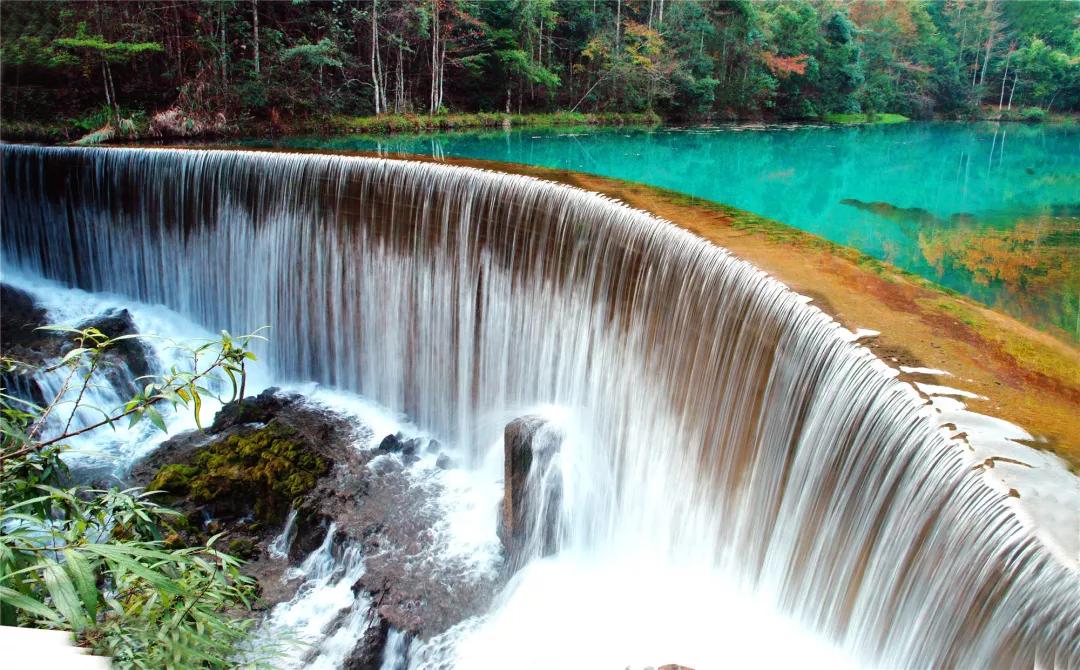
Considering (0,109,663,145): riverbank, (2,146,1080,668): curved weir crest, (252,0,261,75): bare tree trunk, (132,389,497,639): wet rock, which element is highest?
(252,0,261,75): bare tree trunk

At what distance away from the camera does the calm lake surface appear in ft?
29.2

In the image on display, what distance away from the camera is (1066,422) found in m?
3.57

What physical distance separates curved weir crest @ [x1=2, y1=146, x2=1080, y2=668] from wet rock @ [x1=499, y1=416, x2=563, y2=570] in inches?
7.4

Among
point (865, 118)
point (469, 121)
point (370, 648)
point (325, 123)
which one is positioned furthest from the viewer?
point (865, 118)

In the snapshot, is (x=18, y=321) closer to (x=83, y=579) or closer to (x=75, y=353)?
(x=75, y=353)

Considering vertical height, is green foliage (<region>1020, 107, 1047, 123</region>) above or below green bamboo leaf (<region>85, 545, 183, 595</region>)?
above

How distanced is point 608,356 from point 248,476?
371 centimetres

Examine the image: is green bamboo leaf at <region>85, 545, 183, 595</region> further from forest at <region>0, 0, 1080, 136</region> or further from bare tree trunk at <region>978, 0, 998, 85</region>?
bare tree trunk at <region>978, 0, 998, 85</region>

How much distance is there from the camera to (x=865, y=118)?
26.0 metres

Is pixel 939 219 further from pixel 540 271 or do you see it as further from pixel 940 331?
pixel 940 331

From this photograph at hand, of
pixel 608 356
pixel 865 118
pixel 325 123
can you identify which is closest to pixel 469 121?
pixel 325 123

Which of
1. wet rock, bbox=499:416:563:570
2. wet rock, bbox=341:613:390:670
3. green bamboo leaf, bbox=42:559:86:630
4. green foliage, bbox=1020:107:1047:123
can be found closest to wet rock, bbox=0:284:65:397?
wet rock, bbox=341:613:390:670

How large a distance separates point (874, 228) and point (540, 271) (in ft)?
20.8

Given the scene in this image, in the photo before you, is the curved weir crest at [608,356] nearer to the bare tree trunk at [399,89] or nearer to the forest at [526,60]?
the forest at [526,60]
